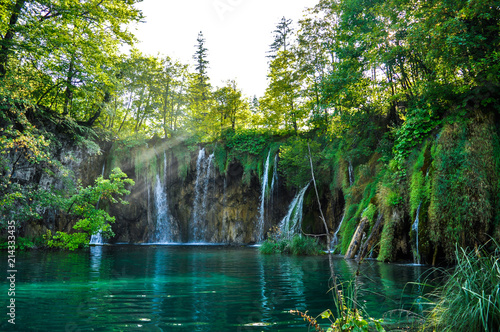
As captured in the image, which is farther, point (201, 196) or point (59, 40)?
point (201, 196)

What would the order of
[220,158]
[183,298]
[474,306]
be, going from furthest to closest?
[220,158], [183,298], [474,306]

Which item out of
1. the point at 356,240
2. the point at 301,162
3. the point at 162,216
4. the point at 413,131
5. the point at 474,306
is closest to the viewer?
the point at 474,306

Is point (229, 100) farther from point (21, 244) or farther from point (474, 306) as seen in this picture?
point (474, 306)

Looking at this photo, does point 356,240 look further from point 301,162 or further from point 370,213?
point 301,162

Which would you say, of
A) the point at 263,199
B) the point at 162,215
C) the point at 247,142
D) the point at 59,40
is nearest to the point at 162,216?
the point at 162,215

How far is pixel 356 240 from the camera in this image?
10953 mm

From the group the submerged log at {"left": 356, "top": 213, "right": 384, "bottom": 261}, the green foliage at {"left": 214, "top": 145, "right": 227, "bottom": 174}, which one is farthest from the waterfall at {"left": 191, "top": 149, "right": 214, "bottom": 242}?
the submerged log at {"left": 356, "top": 213, "right": 384, "bottom": 261}

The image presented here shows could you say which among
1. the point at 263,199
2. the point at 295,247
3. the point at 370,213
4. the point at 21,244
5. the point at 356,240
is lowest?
the point at 295,247

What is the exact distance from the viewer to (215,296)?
5121 millimetres

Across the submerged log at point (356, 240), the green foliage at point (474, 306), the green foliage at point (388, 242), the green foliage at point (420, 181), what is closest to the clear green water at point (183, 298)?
the green foliage at point (474, 306)

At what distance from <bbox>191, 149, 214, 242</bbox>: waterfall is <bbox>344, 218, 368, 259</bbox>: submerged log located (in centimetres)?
1556

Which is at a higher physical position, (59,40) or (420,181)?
(59,40)

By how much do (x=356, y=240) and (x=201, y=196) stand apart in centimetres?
1600

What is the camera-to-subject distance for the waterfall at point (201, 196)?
24.9 metres
